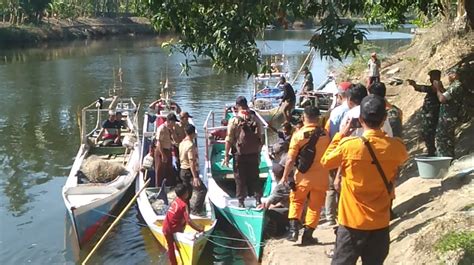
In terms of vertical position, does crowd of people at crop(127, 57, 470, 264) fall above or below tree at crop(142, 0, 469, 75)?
below

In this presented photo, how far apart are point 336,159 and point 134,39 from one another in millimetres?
64805

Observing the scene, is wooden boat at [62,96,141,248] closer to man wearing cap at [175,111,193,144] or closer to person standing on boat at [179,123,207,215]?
man wearing cap at [175,111,193,144]

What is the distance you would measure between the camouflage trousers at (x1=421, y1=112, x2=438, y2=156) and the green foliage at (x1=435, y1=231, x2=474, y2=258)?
3732 mm

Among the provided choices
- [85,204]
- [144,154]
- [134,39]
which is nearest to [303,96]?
[144,154]

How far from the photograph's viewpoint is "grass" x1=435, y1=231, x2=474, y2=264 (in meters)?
5.23

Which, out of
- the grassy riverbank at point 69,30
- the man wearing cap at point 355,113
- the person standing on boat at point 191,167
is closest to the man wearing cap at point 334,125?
the man wearing cap at point 355,113

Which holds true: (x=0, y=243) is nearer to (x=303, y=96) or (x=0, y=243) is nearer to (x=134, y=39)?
(x=303, y=96)

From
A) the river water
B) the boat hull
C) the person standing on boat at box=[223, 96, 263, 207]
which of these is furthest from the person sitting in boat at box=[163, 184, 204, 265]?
the river water

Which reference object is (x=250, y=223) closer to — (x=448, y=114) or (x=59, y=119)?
(x=448, y=114)

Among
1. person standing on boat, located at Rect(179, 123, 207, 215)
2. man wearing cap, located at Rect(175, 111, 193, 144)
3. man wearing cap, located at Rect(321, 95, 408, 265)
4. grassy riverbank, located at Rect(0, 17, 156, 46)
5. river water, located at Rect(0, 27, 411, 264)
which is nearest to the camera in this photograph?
man wearing cap, located at Rect(321, 95, 408, 265)

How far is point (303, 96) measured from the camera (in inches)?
795

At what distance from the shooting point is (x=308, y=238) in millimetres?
7879

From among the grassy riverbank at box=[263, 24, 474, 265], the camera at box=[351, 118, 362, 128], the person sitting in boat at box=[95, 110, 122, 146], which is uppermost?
the camera at box=[351, 118, 362, 128]

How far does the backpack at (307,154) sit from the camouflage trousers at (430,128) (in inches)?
108
